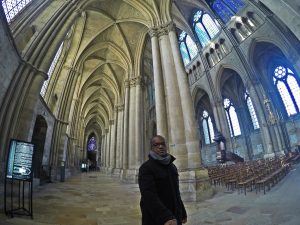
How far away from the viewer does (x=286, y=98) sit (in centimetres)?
2178

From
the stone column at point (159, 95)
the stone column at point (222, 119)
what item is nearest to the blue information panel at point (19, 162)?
the stone column at point (159, 95)

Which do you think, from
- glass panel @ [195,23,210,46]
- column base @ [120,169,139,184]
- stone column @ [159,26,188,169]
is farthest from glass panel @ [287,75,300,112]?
column base @ [120,169,139,184]

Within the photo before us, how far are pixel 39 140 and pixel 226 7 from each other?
24.3 m

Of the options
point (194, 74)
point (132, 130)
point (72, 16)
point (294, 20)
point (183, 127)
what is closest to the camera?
point (294, 20)

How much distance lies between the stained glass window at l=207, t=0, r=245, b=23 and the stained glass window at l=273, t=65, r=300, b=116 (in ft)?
28.9

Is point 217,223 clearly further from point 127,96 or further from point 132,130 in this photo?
point 127,96

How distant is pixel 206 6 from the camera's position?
73.9 feet

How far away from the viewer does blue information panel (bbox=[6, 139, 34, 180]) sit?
13.8ft

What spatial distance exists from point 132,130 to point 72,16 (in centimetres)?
895

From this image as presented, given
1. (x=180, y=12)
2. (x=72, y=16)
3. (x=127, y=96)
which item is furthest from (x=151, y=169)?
(x=180, y=12)

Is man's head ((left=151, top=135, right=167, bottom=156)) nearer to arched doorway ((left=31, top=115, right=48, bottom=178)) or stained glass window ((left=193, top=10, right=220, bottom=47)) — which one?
arched doorway ((left=31, top=115, right=48, bottom=178))

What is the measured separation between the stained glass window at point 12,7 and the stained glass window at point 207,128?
30316 mm

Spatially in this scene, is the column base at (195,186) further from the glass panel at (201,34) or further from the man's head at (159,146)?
the glass panel at (201,34)

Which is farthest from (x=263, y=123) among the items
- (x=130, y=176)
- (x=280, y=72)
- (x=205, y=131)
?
(x=130, y=176)
